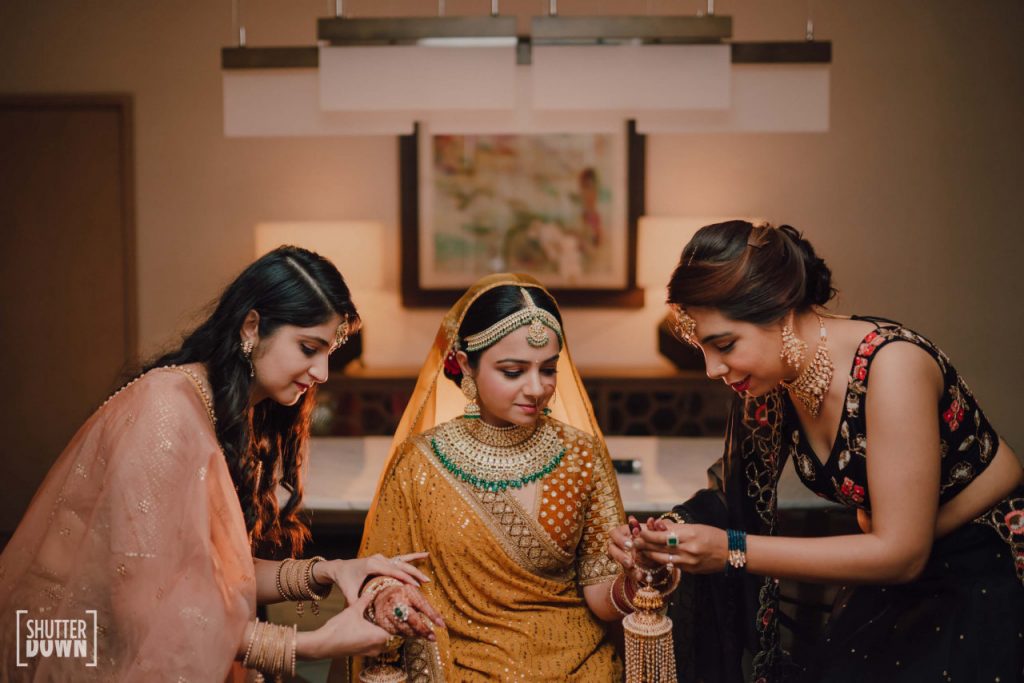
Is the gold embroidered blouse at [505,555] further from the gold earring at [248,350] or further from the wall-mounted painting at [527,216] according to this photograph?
the wall-mounted painting at [527,216]

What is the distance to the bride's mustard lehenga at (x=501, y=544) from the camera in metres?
2.11

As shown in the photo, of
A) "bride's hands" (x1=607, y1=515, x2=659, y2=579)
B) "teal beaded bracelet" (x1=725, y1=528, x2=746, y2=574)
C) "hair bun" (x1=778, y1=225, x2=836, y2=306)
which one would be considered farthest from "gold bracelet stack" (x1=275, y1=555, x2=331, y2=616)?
"hair bun" (x1=778, y1=225, x2=836, y2=306)

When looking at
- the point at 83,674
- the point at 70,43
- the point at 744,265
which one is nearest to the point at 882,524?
the point at 744,265

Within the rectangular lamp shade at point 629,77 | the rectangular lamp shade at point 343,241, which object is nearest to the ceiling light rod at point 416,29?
the rectangular lamp shade at point 629,77

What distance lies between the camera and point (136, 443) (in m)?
1.84

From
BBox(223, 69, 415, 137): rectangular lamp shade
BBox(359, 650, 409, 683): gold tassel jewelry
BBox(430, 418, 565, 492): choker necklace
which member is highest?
BBox(223, 69, 415, 137): rectangular lamp shade

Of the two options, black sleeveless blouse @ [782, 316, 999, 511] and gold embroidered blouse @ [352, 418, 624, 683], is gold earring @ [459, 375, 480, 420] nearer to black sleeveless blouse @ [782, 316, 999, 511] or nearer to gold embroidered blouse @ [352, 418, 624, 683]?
gold embroidered blouse @ [352, 418, 624, 683]

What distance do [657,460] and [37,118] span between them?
174 inches

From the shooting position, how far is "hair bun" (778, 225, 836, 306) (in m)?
2.03

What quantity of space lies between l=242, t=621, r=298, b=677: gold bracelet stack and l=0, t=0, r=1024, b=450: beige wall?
384 cm

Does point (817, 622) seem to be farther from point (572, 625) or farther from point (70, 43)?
point (70, 43)

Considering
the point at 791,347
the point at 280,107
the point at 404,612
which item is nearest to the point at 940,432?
the point at 791,347

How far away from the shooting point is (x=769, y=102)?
2773 mm

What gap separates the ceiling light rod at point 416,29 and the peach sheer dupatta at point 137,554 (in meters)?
1.28
